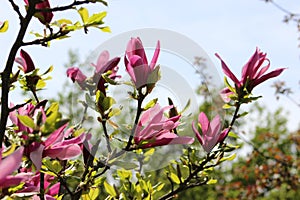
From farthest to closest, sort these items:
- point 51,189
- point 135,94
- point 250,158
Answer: point 250,158
point 51,189
point 135,94

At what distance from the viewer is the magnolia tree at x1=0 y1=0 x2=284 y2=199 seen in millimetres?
1084

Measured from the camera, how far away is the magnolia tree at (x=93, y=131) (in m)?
1.08

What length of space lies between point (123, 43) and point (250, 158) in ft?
11.7

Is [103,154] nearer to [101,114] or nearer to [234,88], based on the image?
[101,114]

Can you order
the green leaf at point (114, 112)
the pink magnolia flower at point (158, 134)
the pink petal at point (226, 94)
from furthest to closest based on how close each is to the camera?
the pink petal at point (226, 94)
the green leaf at point (114, 112)
the pink magnolia flower at point (158, 134)

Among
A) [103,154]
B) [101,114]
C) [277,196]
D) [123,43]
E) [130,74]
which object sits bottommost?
[277,196]

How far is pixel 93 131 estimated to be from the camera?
152 cm

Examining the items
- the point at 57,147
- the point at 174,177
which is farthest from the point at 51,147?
the point at 174,177

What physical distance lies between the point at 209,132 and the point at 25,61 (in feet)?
2.14

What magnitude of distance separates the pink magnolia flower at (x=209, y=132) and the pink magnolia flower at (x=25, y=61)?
0.58 metres

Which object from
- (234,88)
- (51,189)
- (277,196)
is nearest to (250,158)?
(234,88)

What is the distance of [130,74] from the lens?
1.31m

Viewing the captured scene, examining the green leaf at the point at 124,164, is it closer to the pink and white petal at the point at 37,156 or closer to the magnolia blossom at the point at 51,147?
the magnolia blossom at the point at 51,147

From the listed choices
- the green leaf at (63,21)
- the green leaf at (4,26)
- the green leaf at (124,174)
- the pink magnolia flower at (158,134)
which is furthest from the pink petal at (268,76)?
the green leaf at (4,26)
